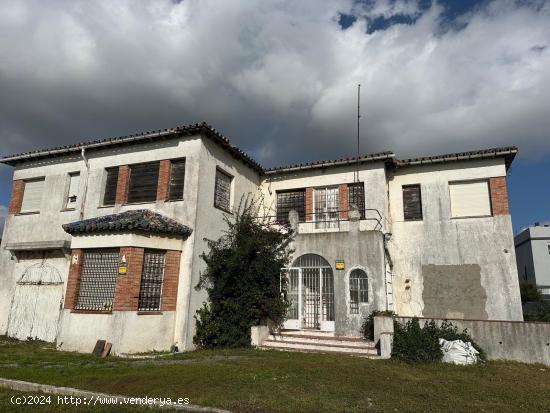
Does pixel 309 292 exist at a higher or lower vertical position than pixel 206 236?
lower

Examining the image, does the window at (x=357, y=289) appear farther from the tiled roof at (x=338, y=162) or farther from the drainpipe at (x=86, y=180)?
the drainpipe at (x=86, y=180)

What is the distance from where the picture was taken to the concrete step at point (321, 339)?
39.3ft

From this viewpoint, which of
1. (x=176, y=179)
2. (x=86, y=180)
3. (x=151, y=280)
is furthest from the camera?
(x=86, y=180)

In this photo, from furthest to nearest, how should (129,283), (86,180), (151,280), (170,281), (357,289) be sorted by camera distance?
(86,180) → (357,289) → (170,281) → (151,280) → (129,283)

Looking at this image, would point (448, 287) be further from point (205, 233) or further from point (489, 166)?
point (205, 233)

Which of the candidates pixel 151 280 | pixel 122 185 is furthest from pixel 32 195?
pixel 151 280

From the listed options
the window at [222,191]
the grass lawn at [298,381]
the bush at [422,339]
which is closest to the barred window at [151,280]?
the grass lawn at [298,381]

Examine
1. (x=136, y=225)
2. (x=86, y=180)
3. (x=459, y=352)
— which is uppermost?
(x=86, y=180)

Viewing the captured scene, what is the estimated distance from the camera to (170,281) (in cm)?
1280

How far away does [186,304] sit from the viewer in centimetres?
1265

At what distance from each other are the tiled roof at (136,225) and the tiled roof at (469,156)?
967 cm

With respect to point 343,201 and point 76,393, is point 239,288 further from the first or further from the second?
point 76,393

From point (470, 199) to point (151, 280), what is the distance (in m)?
12.8

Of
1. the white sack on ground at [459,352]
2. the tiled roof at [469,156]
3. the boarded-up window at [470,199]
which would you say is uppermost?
the tiled roof at [469,156]
